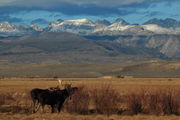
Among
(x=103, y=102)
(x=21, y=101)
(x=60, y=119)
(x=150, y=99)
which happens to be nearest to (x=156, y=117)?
(x=150, y=99)

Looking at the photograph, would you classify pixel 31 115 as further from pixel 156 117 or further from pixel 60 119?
pixel 156 117

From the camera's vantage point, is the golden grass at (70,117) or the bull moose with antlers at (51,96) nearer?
the golden grass at (70,117)

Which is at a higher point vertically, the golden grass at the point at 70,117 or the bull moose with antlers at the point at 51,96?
the bull moose with antlers at the point at 51,96

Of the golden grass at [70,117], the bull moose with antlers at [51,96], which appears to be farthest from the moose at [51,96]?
the golden grass at [70,117]

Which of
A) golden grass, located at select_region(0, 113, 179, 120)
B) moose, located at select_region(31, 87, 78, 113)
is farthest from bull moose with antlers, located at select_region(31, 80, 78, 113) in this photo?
golden grass, located at select_region(0, 113, 179, 120)

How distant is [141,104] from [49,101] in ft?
18.1

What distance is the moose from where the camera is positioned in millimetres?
28328

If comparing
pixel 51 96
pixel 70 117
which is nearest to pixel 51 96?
pixel 51 96

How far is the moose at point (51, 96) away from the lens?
28.3 meters

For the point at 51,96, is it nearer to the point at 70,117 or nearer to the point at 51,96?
the point at 51,96

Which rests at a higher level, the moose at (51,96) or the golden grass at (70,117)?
the moose at (51,96)

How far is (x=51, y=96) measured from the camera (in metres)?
28.7

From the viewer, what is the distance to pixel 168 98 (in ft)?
93.4

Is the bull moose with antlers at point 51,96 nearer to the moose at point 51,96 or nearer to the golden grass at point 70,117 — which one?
the moose at point 51,96
